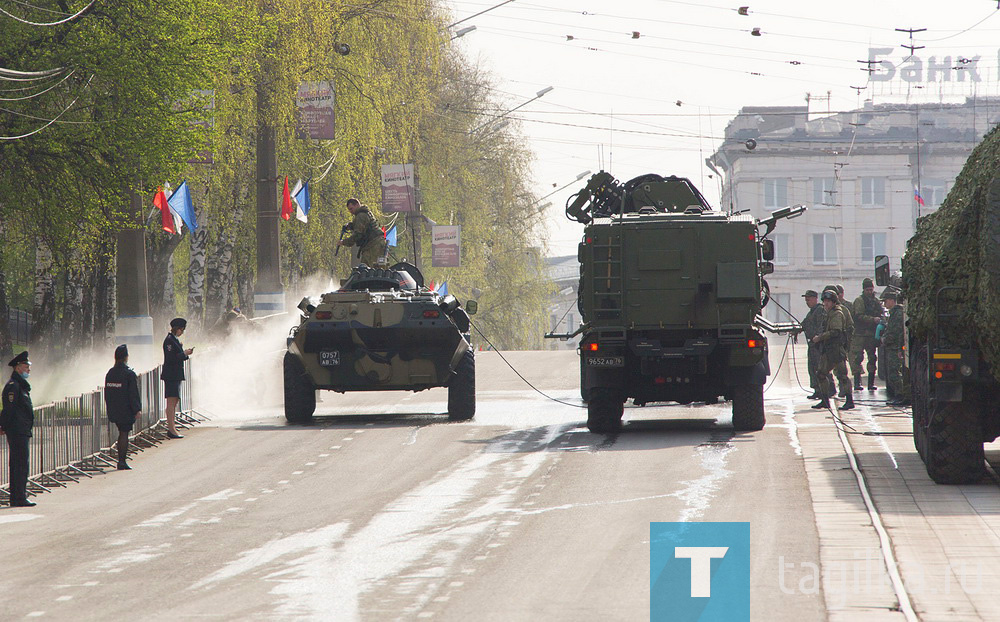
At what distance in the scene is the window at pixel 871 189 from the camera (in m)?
99.4

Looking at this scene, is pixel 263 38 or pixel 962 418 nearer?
pixel 962 418

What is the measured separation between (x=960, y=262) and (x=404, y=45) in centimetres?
2794

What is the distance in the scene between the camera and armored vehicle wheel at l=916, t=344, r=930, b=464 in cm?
1418

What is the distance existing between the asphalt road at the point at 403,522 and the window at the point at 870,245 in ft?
265

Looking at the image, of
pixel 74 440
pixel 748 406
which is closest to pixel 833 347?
pixel 748 406

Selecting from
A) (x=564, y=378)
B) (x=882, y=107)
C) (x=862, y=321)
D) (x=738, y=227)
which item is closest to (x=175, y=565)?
(x=738, y=227)

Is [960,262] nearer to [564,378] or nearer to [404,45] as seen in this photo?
[564,378]

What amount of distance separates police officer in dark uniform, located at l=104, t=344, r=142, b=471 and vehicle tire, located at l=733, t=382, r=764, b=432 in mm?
7539

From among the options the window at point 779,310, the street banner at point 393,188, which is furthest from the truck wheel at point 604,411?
the window at point 779,310

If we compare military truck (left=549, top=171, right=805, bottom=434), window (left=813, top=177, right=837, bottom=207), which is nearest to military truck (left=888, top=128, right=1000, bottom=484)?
military truck (left=549, top=171, right=805, bottom=434)

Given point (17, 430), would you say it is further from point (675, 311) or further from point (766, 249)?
point (766, 249)

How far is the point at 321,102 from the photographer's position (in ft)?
102

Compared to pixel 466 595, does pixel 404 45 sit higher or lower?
higher

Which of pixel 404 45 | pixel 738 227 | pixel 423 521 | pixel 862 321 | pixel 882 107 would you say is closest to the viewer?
pixel 423 521
